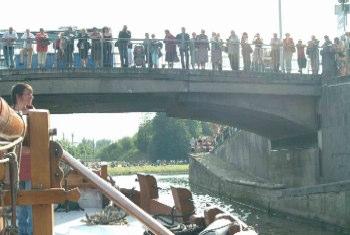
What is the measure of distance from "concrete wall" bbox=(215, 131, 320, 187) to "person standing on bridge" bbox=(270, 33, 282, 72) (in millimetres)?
3310

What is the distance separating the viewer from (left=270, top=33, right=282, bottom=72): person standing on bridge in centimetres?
1911

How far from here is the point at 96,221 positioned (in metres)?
8.60

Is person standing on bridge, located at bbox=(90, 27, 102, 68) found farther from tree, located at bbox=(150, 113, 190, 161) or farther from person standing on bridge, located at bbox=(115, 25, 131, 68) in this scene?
tree, located at bbox=(150, 113, 190, 161)

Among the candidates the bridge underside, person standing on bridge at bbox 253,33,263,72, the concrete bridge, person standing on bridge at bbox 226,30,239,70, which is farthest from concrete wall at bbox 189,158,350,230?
person standing on bridge at bbox 226,30,239,70

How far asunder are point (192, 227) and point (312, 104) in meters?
14.0

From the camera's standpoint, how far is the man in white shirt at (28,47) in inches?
649

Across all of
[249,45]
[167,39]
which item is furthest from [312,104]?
[167,39]

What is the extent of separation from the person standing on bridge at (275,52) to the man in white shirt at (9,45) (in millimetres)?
7789

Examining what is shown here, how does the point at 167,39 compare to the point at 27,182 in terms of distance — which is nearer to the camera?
the point at 27,182

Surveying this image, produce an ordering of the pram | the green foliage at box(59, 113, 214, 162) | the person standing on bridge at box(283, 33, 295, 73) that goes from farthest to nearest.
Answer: the green foliage at box(59, 113, 214, 162) < the person standing on bridge at box(283, 33, 295, 73) < the pram

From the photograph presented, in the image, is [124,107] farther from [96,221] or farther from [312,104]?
[96,221]

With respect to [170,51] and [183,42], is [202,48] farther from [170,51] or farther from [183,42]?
[170,51]

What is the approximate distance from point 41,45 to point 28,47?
40cm

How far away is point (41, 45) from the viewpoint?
16.6 meters
